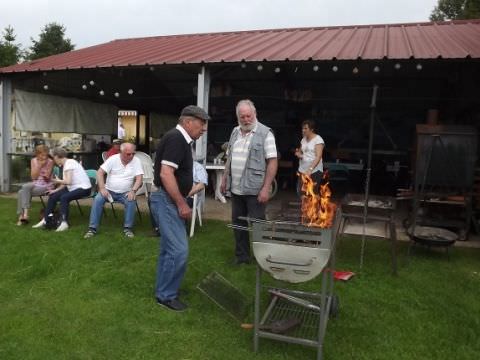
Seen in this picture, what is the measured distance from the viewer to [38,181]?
6.30 metres

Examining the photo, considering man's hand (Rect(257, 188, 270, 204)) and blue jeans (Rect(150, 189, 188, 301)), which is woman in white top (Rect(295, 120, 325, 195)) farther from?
blue jeans (Rect(150, 189, 188, 301))

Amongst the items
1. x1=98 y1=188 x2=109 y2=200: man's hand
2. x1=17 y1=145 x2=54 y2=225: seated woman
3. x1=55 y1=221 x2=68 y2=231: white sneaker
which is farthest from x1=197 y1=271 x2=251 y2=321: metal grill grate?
x1=17 y1=145 x2=54 y2=225: seated woman

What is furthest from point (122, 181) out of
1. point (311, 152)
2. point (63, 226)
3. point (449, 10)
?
point (449, 10)

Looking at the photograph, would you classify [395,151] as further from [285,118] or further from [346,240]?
[346,240]

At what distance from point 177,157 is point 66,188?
11.3ft

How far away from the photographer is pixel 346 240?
5.66 meters

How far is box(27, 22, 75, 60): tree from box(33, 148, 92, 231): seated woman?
959 inches

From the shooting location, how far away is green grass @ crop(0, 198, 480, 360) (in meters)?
2.89

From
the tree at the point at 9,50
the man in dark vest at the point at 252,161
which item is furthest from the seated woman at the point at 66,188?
the tree at the point at 9,50

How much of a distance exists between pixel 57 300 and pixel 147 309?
837mm

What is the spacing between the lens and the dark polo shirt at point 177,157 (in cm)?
323

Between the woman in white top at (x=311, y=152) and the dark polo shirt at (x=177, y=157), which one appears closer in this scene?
the dark polo shirt at (x=177, y=157)

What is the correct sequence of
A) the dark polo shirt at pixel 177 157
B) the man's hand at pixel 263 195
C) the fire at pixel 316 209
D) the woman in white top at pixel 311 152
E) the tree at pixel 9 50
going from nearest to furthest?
the fire at pixel 316 209
the dark polo shirt at pixel 177 157
the man's hand at pixel 263 195
the woman in white top at pixel 311 152
the tree at pixel 9 50

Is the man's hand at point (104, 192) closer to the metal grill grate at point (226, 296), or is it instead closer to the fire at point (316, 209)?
the metal grill grate at point (226, 296)
